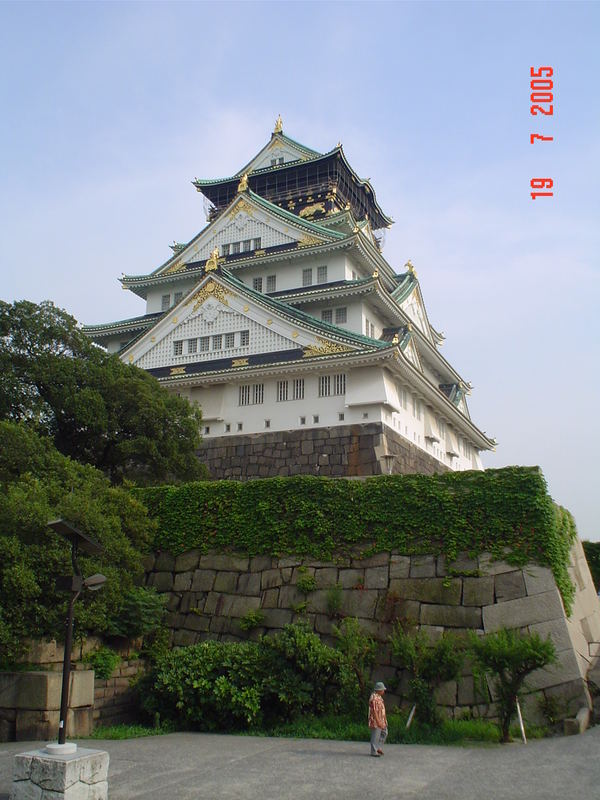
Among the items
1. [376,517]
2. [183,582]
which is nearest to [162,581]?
[183,582]

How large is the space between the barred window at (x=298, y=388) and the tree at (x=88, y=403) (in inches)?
222

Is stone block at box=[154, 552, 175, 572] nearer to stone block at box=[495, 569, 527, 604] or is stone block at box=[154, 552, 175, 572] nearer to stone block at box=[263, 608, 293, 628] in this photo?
stone block at box=[263, 608, 293, 628]

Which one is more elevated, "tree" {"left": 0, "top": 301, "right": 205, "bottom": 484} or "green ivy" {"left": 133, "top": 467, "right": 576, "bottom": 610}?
"tree" {"left": 0, "top": 301, "right": 205, "bottom": 484}

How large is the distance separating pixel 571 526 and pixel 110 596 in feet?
33.6

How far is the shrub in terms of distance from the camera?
11.6 m

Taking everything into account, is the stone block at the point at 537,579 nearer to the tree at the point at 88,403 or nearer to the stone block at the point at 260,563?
the stone block at the point at 260,563

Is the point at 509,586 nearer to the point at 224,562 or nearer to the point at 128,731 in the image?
the point at 224,562

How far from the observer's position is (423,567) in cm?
1406

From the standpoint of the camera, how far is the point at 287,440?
26469 millimetres

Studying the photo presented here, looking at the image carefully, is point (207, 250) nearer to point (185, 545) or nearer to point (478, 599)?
point (185, 545)

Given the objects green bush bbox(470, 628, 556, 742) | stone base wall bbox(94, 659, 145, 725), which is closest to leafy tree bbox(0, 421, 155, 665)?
stone base wall bbox(94, 659, 145, 725)

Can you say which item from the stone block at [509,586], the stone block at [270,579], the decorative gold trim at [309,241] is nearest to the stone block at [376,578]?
the stone block at [270,579]

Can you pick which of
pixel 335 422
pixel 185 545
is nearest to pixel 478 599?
pixel 185 545

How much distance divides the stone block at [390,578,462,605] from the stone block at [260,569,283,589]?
2569 millimetres
